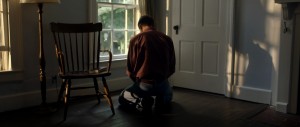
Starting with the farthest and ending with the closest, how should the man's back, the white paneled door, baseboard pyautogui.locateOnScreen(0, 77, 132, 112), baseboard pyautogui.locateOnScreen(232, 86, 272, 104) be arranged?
1. the white paneled door
2. baseboard pyautogui.locateOnScreen(232, 86, 272, 104)
3. baseboard pyautogui.locateOnScreen(0, 77, 132, 112)
4. the man's back

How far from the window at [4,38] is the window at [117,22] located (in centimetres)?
109

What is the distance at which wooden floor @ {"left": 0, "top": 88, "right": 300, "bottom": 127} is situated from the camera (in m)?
2.79

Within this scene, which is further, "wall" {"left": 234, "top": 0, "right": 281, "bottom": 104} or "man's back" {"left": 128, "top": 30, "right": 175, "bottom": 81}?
"wall" {"left": 234, "top": 0, "right": 281, "bottom": 104}

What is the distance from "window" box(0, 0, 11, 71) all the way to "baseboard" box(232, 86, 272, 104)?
2590mm

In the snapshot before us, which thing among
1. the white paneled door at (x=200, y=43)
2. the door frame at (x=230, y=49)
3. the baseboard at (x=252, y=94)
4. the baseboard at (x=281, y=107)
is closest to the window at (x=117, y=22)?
the white paneled door at (x=200, y=43)

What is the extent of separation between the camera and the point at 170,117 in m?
3.01

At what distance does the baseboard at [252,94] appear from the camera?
3555 millimetres

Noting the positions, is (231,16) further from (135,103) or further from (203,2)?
(135,103)

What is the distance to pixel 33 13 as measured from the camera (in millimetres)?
3281

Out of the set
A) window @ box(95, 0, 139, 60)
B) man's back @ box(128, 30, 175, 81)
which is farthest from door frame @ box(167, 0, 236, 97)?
window @ box(95, 0, 139, 60)

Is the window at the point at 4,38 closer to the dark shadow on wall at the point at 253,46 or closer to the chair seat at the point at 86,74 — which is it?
the chair seat at the point at 86,74

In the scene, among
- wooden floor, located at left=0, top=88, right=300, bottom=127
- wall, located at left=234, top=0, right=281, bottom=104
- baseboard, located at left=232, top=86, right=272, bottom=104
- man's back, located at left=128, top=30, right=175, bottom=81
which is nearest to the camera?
wooden floor, located at left=0, top=88, right=300, bottom=127

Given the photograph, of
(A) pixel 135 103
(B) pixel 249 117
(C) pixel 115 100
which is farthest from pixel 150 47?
(B) pixel 249 117

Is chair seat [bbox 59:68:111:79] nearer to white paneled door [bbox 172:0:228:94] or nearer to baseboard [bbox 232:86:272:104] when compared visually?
white paneled door [bbox 172:0:228:94]
